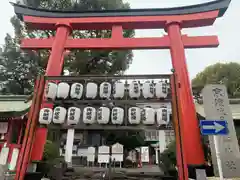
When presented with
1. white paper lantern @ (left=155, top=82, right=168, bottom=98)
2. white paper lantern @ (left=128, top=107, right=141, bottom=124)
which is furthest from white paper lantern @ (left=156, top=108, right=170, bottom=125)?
white paper lantern @ (left=128, top=107, right=141, bottom=124)

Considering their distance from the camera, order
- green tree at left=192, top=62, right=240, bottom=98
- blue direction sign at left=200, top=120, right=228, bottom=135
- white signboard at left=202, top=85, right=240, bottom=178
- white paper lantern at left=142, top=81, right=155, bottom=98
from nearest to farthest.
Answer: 1. blue direction sign at left=200, top=120, right=228, bottom=135
2. white signboard at left=202, top=85, right=240, bottom=178
3. white paper lantern at left=142, top=81, right=155, bottom=98
4. green tree at left=192, top=62, right=240, bottom=98

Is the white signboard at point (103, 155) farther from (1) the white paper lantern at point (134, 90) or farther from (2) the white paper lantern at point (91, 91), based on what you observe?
(1) the white paper lantern at point (134, 90)

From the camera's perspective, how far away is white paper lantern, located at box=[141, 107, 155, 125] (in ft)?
15.2

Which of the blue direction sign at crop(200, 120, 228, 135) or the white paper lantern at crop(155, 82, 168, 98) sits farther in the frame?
the white paper lantern at crop(155, 82, 168, 98)

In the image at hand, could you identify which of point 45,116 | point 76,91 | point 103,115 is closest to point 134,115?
point 103,115

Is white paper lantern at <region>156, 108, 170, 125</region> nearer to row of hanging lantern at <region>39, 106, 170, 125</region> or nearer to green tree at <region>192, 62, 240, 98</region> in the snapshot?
row of hanging lantern at <region>39, 106, 170, 125</region>

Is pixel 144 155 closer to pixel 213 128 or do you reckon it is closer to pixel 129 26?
pixel 129 26

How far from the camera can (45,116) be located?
15.8 ft

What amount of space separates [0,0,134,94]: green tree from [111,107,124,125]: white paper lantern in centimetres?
1191

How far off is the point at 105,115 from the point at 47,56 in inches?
562

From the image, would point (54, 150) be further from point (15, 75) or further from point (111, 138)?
point (15, 75)

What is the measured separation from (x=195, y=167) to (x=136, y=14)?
5289 mm

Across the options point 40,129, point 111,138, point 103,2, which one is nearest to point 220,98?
point 40,129

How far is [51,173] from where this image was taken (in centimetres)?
650
